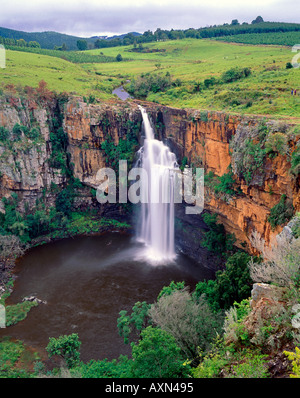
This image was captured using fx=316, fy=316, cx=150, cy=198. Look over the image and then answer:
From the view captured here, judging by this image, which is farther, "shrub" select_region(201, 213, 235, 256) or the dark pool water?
"shrub" select_region(201, 213, 235, 256)

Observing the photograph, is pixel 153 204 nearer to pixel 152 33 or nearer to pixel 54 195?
pixel 54 195

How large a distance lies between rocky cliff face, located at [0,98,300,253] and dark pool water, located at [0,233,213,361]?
17.8 ft

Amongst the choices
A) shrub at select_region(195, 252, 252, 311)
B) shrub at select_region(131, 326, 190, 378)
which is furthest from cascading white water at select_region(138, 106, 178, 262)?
shrub at select_region(131, 326, 190, 378)

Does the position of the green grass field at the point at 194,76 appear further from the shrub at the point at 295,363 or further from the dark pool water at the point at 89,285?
the shrub at the point at 295,363

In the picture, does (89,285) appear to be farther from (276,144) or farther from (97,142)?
(276,144)

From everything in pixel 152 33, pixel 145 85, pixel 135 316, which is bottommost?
pixel 135 316

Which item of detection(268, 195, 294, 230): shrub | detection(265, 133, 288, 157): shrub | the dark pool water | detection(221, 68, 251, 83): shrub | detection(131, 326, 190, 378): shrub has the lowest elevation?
the dark pool water

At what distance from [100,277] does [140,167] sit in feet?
35.8

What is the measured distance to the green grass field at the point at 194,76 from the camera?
2612cm

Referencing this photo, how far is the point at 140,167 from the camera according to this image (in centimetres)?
2975

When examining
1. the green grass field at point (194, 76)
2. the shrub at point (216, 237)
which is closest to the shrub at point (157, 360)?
the shrub at point (216, 237)

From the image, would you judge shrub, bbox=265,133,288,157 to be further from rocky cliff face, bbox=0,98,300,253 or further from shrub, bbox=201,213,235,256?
shrub, bbox=201,213,235,256

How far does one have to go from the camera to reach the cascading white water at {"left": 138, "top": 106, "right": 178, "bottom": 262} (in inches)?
1089

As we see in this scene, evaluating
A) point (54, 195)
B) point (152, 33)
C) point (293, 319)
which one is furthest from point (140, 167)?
point (152, 33)
